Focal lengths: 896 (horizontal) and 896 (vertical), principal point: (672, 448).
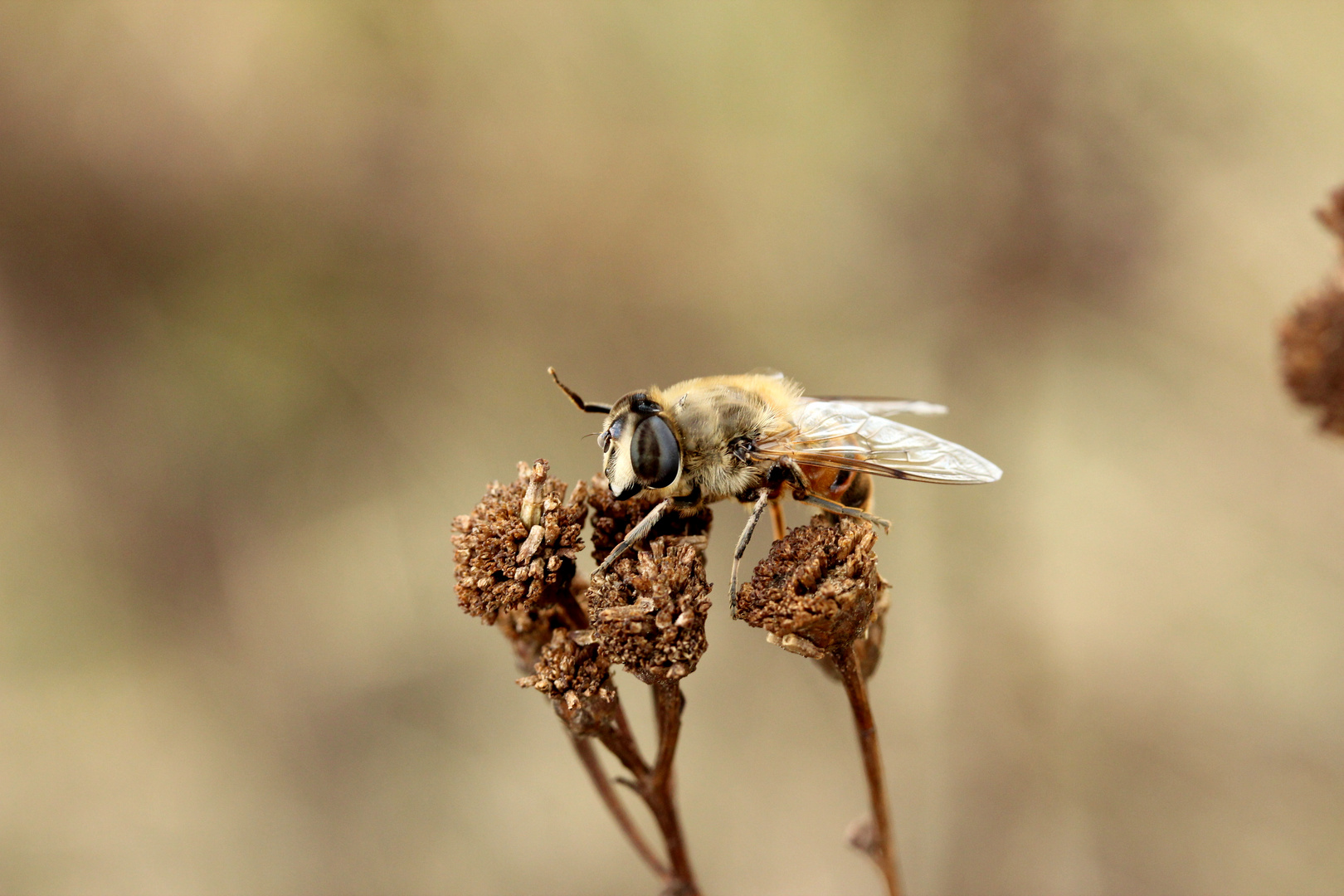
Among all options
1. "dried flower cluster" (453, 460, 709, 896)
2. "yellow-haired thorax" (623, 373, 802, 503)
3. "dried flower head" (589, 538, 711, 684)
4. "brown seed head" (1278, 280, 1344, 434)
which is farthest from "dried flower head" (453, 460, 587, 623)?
"brown seed head" (1278, 280, 1344, 434)

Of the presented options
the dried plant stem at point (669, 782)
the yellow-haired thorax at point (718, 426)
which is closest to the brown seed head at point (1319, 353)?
the yellow-haired thorax at point (718, 426)

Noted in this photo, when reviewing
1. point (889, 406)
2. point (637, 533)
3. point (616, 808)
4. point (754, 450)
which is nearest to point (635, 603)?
point (637, 533)

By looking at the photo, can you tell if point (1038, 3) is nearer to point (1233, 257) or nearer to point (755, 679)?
point (1233, 257)

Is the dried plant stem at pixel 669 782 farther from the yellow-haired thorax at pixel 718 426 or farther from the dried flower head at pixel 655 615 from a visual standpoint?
the yellow-haired thorax at pixel 718 426

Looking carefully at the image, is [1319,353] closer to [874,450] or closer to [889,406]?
[874,450]

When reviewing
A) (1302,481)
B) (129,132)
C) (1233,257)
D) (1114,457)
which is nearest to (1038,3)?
(1233,257)
